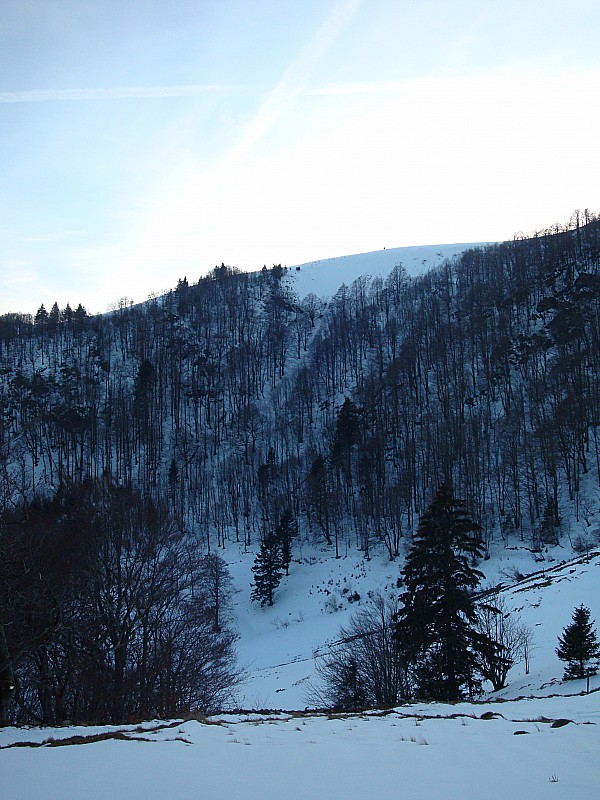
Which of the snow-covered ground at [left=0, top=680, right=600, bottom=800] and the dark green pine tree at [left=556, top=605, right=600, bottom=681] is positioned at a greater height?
the snow-covered ground at [left=0, top=680, right=600, bottom=800]

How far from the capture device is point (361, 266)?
152375 mm

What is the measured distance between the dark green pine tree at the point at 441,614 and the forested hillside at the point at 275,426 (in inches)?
288

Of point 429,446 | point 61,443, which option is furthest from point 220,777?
point 61,443

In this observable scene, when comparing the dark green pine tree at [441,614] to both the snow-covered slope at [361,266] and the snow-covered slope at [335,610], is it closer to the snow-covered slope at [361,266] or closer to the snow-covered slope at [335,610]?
the snow-covered slope at [335,610]

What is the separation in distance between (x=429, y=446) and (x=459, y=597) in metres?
53.0

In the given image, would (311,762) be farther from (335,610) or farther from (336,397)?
(336,397)

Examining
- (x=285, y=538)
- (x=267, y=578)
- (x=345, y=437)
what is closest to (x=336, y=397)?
(x=345, y=437)

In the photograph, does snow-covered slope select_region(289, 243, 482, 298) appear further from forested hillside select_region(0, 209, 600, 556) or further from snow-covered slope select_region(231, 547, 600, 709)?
snow-covered slope select_region(231, 547, 600, 709)

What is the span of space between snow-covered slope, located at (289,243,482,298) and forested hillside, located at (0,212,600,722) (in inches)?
408

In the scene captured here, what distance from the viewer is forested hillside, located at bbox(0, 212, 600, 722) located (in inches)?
823

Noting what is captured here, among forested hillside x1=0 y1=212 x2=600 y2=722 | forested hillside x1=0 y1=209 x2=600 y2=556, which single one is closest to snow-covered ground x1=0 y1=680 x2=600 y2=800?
forested hillside x1=0 y1=212 x2=600 y2=722

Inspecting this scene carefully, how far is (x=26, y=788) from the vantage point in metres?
5.12

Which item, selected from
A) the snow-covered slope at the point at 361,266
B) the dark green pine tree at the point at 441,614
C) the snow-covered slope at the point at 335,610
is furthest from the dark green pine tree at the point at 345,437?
the snow-covered slope at the point at 361,266

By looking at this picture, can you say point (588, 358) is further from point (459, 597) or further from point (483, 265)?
point (459, 597)
